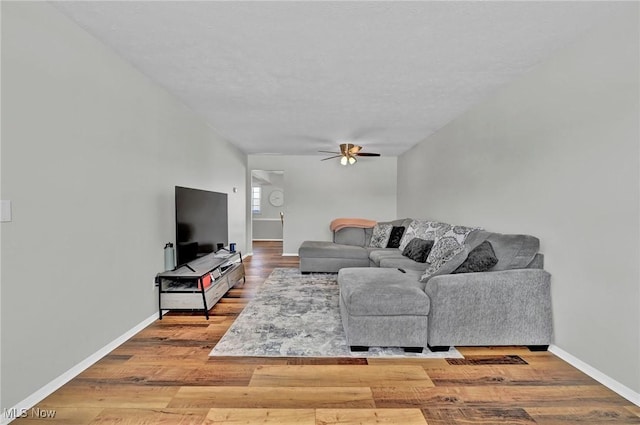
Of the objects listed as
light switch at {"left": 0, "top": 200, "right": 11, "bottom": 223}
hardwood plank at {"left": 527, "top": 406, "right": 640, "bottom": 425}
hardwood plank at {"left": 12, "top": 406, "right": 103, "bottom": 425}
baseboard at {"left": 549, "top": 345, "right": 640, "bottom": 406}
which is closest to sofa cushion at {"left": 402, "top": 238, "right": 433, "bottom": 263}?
baseboard at {"left": 549, "top": 345, "right": 640, "bottom": 406}

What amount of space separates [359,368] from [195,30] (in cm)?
261

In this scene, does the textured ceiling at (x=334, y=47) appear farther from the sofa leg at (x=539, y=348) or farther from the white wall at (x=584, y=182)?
the sofa leg at (x=539, y=348)

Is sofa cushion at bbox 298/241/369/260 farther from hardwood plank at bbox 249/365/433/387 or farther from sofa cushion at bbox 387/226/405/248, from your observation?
hardwood plank at bbox 249/365/433/387

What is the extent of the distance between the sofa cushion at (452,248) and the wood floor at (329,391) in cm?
67

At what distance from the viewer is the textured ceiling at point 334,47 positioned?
6.00 ft

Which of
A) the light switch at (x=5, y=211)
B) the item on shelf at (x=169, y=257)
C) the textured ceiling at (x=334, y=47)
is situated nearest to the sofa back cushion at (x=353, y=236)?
the textured ceiling at (x=334, y=47)

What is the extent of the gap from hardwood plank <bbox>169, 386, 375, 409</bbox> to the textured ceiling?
7.71ft

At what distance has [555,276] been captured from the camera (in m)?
2.37

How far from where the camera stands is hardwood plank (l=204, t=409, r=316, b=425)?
1.62 metres

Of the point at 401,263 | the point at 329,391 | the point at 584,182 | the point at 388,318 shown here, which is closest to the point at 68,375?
the point at 329,391

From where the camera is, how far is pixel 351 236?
19.3 ft

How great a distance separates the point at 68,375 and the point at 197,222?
182cm

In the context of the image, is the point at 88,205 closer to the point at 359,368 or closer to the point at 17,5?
the point at 17,5

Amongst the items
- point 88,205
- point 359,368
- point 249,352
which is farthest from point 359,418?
point 88,205
